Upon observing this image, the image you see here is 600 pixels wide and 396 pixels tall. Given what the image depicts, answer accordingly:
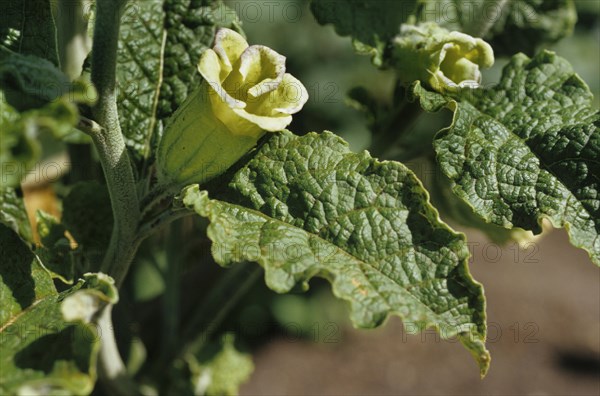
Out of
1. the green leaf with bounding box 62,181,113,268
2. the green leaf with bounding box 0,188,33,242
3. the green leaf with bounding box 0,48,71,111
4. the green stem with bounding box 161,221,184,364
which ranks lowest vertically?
the green stem with bounding box 161,221,184,364

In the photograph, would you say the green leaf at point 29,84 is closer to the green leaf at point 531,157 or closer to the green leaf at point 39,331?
the green leaf at point 39,331

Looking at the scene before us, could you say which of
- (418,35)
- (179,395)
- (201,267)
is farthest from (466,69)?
(201,267)

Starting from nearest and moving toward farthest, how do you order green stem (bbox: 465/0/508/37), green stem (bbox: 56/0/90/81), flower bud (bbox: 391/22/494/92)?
flower bud (bbox: 391/22/494/92) → green stem (bbox: 56/0/90/81) → green stem (bbox: 465/0/508/37)

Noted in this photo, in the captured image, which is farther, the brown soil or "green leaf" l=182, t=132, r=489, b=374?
the brown soil

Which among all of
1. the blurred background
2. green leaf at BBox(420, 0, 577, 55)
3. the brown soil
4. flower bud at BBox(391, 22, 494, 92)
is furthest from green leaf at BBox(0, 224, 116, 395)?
the brown soil

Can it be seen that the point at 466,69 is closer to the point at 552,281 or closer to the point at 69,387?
the point at 69,387

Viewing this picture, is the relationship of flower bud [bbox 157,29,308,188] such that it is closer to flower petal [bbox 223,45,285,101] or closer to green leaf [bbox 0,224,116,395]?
flower petal [bbox 223,45,285,101]

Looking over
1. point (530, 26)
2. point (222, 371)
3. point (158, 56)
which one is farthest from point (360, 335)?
point (158, 56)
